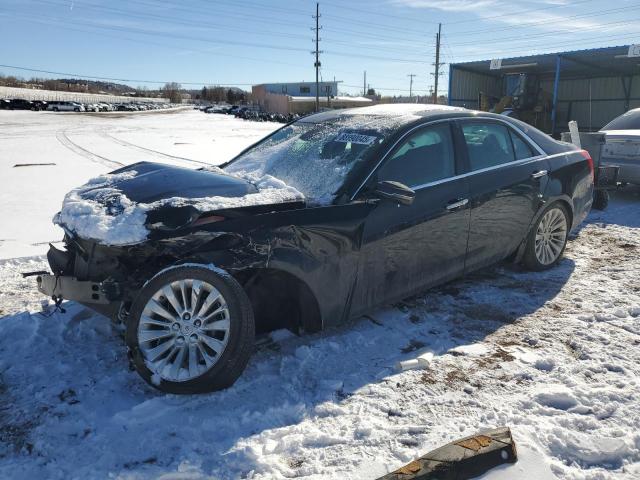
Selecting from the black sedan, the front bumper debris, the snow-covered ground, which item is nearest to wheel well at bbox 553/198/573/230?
the black sedan

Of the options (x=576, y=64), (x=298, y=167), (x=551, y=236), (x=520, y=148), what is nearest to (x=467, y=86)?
(x=576, y=64)

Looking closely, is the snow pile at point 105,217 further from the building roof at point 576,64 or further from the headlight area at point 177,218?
the building roof at point 576,64

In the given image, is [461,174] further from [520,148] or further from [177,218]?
[177,218]

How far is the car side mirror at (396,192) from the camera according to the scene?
3.34 metres

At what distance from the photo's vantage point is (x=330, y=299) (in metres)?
3.24

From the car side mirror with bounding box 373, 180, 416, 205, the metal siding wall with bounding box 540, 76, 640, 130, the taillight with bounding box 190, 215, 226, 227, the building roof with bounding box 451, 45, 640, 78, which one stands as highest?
the building roof with bounding box 451, 45, 640, 78

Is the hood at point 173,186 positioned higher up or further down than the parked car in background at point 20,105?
further down

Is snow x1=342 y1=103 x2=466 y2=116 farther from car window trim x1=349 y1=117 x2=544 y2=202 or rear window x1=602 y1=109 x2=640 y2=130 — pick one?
rear window x1=602 y1=109 x2=640 y2=130

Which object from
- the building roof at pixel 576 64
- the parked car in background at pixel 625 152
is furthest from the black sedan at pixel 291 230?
the building roof at pixel 576 64

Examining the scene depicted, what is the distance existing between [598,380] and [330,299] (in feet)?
5.33

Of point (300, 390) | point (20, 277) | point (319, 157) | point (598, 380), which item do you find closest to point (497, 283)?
point (598, 380)

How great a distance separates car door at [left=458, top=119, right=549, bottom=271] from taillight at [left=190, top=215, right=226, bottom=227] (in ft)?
6.76

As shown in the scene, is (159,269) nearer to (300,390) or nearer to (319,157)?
(300,390)

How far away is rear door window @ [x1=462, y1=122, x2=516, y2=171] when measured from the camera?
13.8 feet
